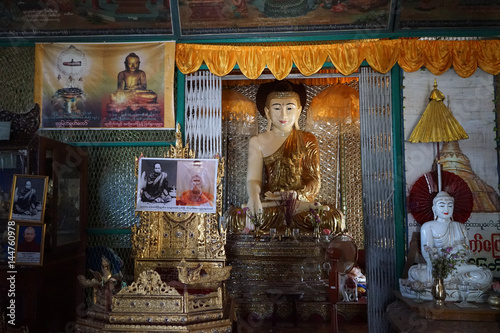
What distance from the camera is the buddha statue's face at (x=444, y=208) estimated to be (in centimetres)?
498

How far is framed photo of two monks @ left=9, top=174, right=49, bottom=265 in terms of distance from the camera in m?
4.54

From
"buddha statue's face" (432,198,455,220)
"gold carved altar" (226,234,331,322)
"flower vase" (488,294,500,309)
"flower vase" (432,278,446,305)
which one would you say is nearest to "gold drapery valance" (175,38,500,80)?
"buddha statue's face" (432,198,455,220)

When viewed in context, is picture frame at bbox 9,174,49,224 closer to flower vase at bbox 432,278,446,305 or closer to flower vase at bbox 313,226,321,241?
flower vase at bbox 313,226,321,241

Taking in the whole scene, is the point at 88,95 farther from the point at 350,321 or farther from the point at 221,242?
the point at 350,321

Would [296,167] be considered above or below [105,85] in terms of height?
below

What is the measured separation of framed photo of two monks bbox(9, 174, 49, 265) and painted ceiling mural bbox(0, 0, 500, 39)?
2291 millimetres

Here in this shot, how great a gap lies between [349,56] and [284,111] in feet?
7.85

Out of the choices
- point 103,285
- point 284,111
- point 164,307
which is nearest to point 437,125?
point 284,111

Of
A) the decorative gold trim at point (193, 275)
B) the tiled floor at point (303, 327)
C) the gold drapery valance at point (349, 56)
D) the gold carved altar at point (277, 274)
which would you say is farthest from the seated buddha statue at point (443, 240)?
the decorative gold trim at point (193, 275)

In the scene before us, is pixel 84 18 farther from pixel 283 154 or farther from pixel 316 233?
pixel 316 233

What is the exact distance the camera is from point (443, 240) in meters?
4.95

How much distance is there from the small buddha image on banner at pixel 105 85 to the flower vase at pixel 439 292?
3655 millimetres

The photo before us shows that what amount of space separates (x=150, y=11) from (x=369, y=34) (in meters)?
2.80

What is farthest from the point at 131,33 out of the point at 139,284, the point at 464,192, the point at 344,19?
the point at 464,192
